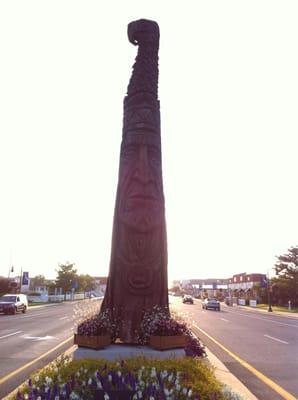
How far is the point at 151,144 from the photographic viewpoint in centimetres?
1032

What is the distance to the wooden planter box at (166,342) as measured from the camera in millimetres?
8070

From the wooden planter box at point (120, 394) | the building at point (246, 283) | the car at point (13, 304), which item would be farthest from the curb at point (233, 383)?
the building at point (246, 283)

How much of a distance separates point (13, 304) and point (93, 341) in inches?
1102

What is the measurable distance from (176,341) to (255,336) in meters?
11.8

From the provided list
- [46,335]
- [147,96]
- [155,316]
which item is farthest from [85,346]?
[46,335]

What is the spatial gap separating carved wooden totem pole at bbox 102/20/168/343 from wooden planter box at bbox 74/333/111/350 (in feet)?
2.65

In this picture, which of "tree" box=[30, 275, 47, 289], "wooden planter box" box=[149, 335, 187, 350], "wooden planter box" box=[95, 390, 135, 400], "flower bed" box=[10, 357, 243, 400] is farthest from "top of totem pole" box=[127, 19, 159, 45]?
"tree" box=[30, 275, 47, 289]

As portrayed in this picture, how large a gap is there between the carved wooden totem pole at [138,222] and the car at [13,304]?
26.7m

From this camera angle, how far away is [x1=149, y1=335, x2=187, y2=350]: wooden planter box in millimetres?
8070

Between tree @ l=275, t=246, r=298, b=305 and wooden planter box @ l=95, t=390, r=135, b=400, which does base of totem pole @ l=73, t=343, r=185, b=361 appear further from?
tree @ l=275, t=246, r=298, b=305

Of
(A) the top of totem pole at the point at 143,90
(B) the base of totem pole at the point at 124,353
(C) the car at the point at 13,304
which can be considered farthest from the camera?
(C) the car at the point at 13,304

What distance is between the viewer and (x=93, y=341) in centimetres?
815

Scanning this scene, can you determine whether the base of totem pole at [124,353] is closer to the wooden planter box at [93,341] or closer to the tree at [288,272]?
the wooden planter box at [93,341]

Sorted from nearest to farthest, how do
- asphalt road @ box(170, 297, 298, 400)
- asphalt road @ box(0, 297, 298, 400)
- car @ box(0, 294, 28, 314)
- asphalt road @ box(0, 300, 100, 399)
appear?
asphalt road @ box(170, 297, 298, 400) → asphalt road @ box(0, 297, 298, 400) → asphalt road @ box(0, 300, 100, 399) → car @ box(0, 294, 28, 314)
